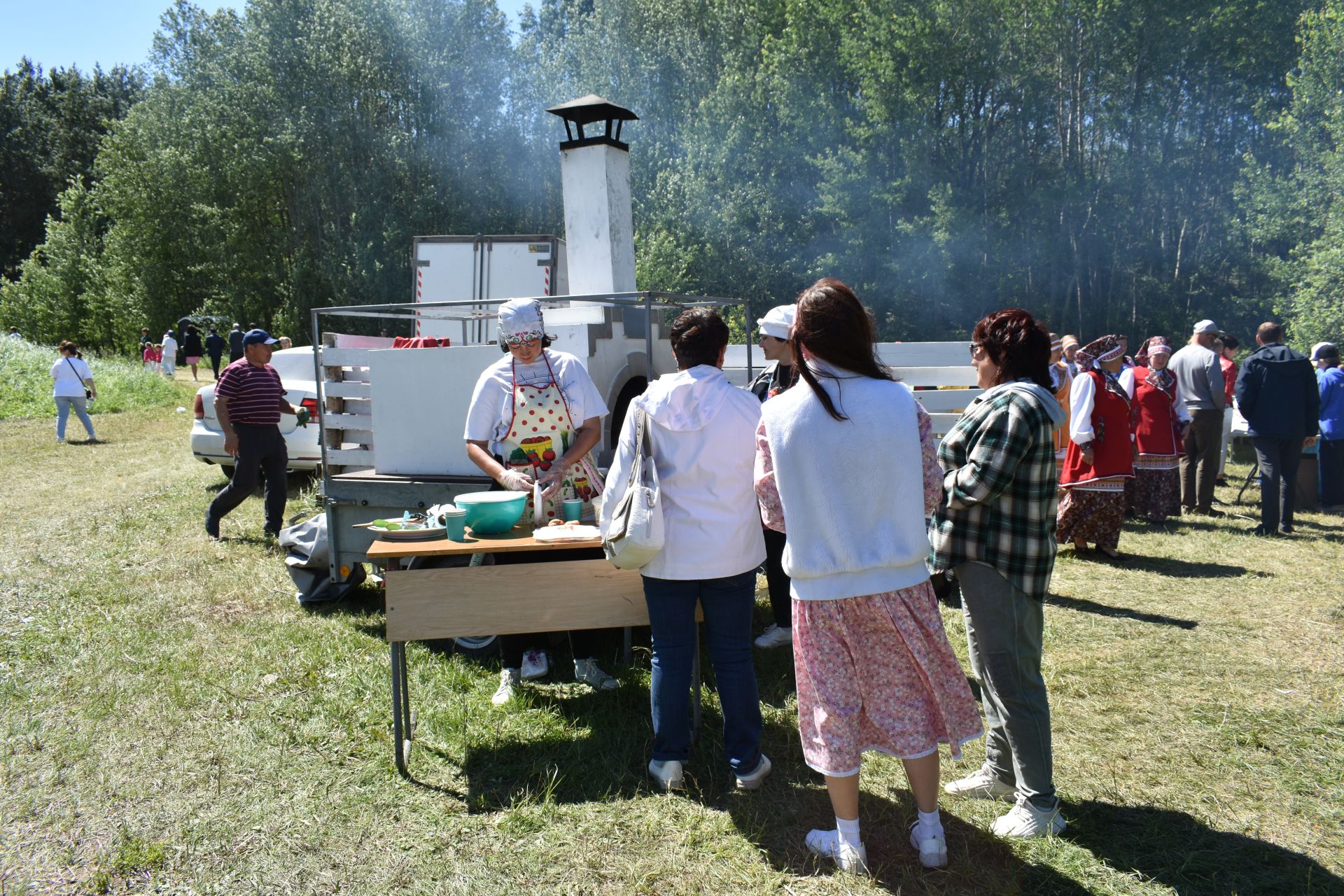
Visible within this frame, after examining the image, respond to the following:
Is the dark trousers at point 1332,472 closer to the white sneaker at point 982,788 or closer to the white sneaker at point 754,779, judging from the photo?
the white sneaker at point 982,788

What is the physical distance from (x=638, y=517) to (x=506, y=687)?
173cm

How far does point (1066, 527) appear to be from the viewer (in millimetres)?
7160

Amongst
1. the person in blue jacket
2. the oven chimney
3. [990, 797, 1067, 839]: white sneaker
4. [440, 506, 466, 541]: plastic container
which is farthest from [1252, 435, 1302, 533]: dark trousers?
[440, 506, 466, 541]: plastic container

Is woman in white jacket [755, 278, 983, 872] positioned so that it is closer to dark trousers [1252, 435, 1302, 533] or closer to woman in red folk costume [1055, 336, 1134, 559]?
woman in red folk costume [1055, 336, 1134, 559]

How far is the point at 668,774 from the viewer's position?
11.4 feet

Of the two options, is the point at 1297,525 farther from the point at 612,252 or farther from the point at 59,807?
the point at 59,807

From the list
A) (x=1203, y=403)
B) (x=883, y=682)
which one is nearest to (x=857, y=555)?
(x=883, y=682)

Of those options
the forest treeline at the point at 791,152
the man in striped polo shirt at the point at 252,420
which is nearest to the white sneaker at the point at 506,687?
the man in striped polo shirt at the point at 252,420

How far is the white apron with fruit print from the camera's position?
4297mm

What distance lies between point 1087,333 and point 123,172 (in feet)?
100

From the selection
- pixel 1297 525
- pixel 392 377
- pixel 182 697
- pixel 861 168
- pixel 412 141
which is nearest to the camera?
pixel 182 697

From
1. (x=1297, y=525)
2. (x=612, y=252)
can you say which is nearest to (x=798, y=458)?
(x=612, y=252)

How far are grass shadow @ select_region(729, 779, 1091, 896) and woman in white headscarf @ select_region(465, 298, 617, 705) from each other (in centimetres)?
123

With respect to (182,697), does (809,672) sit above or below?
above
